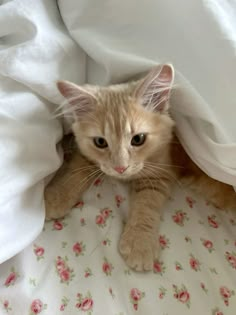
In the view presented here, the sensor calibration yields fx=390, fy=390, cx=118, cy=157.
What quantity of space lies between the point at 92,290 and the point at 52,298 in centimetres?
9

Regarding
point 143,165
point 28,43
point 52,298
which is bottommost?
point 52,298

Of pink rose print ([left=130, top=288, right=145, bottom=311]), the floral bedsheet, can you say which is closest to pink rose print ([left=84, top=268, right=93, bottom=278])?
the floral bedsheet

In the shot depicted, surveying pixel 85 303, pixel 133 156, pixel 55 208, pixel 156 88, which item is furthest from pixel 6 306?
pixel 156 88

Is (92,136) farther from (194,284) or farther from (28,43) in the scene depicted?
(194,284)

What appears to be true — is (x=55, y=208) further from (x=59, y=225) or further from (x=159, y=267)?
(x=159, y=267)

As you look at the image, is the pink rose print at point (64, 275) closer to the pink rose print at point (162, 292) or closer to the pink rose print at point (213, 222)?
the pink rose print at point (162, 292)

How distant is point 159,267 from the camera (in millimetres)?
976

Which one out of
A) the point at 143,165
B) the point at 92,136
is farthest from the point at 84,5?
the point at 143,165

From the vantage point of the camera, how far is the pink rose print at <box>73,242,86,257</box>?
98 centimetres

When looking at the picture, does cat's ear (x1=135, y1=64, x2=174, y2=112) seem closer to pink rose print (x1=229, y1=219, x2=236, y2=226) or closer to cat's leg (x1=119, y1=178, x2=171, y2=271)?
cat's leg (x1=119, y1=178, x2=171, y2=271)

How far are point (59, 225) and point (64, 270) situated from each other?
142mm

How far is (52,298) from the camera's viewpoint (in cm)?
88

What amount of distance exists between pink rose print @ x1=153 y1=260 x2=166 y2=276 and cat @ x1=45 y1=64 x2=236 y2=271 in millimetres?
19

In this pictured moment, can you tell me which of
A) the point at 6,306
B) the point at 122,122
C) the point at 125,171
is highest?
the point at 122,122
